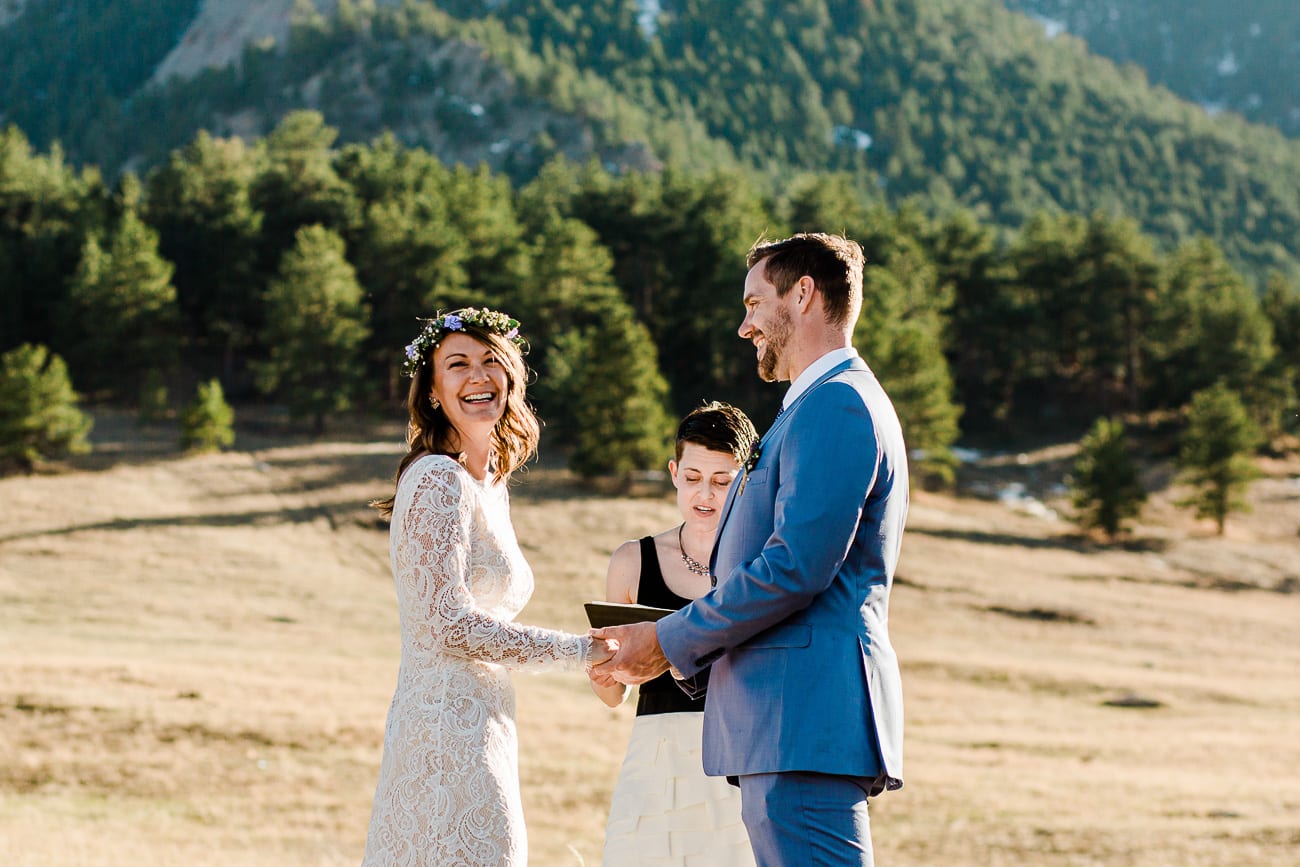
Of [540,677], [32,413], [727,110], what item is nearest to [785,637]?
[540,677]

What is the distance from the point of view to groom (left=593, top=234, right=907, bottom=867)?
369 centimetres

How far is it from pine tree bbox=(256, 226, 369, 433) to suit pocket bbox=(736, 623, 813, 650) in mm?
52215

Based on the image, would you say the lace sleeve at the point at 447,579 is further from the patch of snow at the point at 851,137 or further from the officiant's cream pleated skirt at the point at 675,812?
the patch of snow at the point at 851,137

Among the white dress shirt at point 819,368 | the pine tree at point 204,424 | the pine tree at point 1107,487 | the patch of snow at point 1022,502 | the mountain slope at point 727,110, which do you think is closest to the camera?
the white dress shirt at point 819,368

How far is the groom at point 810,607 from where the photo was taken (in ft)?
12.1

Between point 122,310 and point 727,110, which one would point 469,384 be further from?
point 727,110

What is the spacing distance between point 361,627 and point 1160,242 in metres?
143

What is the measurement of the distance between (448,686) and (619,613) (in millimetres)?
692

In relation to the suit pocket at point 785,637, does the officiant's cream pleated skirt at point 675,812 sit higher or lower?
lower

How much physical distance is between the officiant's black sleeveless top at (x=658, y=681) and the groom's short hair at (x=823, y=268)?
157cm

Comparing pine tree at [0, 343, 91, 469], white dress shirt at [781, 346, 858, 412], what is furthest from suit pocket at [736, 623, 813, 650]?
pine tree at [0, 343, 91, 469]

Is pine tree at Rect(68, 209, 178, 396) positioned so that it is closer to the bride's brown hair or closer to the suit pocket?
the bride's brown hair

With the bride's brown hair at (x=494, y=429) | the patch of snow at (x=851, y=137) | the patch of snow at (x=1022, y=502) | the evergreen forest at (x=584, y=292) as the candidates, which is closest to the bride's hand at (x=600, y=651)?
the bride's brown hair at (x=494, y=429)

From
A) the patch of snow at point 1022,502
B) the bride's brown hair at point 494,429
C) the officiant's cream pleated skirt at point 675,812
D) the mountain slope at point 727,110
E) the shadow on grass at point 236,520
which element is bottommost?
the shadow on grass at point 236,520
